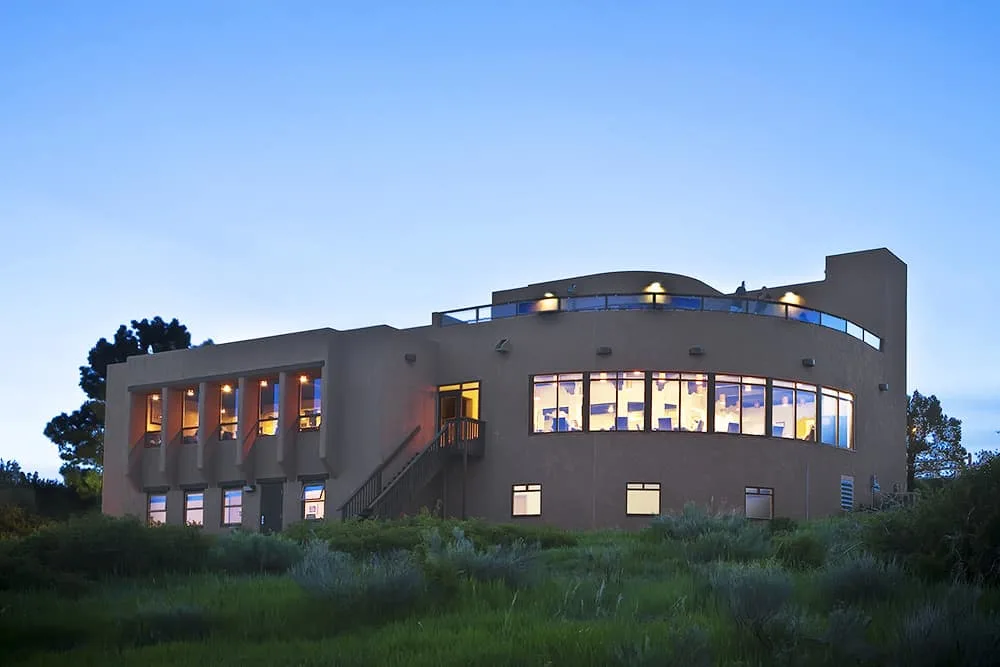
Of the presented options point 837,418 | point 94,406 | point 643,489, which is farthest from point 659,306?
point 94,406

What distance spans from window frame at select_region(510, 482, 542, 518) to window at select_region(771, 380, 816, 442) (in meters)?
6.00

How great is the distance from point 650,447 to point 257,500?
433 inches

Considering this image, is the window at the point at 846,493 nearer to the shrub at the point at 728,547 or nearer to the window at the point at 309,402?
the window at the point at 309,402

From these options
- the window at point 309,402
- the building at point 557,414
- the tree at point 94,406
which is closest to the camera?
the building at point 557,414

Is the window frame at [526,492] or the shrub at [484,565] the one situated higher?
the shrub at [484,565]

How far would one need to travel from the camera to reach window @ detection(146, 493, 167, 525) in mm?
36656

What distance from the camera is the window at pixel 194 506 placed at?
35.5 metres

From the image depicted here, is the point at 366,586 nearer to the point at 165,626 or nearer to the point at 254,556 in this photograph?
the point at 165,626

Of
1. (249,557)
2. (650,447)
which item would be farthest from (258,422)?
(249,557)

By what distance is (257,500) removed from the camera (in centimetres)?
3397

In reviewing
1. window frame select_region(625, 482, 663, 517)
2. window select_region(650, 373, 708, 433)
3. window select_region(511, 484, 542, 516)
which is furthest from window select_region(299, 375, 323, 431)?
window select_region(650, 373, 708, 433)

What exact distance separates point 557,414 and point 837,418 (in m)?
7.71

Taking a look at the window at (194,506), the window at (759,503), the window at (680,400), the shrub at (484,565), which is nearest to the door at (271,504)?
the window at (194,506)

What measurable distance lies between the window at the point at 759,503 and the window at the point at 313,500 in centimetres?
1074
